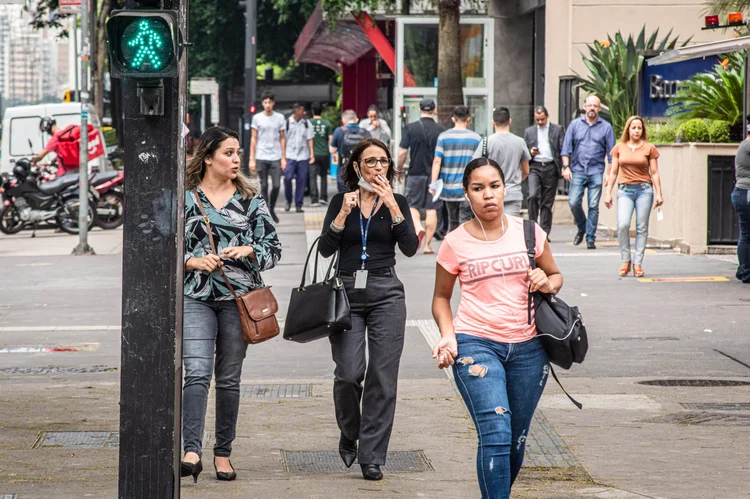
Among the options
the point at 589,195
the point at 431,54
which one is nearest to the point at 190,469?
the point at 589,195

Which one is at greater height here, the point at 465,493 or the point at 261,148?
the point at 261,148

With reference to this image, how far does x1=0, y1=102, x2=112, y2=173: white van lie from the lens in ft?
89.7

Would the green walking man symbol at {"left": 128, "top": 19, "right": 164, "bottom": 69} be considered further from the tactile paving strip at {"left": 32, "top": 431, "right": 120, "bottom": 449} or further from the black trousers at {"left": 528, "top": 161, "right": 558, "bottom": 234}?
the black trousers at {"left": 528, "top": 161, "right": 558, "bottom": 234}

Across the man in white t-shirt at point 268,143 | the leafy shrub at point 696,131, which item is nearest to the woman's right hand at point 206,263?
the leafy shrub at point 696,131

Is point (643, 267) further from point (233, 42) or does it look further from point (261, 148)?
point (233, 42)

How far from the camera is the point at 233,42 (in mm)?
47938

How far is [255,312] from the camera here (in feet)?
21.0

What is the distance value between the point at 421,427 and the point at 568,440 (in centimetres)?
87

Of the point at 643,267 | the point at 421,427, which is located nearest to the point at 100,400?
the point at 421,427

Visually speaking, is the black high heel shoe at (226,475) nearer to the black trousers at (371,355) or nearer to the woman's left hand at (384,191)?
the black trousers at (371,355)

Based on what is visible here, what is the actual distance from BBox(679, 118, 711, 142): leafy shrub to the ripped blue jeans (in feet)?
40.6

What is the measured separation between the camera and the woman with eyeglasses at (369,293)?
21.5ft

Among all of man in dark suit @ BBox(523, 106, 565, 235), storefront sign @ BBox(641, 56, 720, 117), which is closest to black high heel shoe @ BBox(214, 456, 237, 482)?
man in dark suit @ BBox(523, 106, 565, 235)

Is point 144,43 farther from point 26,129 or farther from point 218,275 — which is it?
point 26,129
